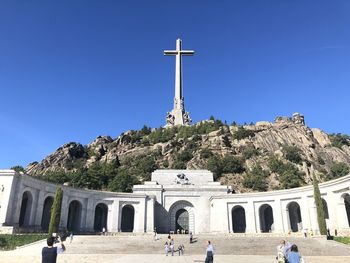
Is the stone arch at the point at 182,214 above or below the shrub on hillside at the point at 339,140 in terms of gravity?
below

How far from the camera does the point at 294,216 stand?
145ft

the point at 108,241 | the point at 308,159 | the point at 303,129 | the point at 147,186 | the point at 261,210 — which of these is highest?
the point at 303,129

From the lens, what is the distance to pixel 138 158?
279ft

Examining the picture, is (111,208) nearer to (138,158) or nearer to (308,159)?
(138,158)

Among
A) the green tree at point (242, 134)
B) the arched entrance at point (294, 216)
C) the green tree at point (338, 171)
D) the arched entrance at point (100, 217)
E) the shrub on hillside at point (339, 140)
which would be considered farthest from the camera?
the green tree at point (242, 134)

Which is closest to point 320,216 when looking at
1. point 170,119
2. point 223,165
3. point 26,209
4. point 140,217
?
point 140,217

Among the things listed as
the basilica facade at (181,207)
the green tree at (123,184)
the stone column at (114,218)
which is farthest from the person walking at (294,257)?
the green tree at (123,184)

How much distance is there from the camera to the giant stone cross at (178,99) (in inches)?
3686

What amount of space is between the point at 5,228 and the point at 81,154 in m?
65.8

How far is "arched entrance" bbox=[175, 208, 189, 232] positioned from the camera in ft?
156

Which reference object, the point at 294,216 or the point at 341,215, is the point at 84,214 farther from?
the point at 341,215

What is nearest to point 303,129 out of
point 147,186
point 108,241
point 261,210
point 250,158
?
point 250,158

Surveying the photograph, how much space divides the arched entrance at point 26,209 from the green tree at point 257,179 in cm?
4684

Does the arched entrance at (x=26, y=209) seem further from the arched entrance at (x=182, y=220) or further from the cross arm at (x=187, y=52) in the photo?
the cross arm at (x=187, y=52)
